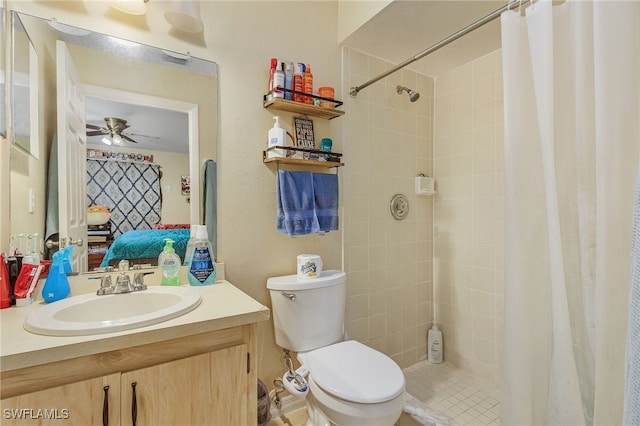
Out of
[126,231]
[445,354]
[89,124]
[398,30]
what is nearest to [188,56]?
[89,124]

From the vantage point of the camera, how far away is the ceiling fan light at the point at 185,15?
4.16ft

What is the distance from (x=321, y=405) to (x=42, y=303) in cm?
106

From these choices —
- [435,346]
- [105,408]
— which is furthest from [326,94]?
[435,346]

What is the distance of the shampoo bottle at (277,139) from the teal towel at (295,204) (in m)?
0.09

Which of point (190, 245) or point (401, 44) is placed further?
point (401, 44)

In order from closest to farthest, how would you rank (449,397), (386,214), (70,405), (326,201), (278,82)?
(70,405) < (278,82) < (326,201) < (449,397) < (386,214)

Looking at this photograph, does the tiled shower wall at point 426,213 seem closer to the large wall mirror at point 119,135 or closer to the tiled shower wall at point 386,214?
the tiled shower wall at point 386,214

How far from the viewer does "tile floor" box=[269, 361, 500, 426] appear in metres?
1.60

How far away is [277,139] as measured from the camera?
59.5 inches

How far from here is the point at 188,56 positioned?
139 centimetres

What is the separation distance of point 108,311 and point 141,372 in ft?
1.23

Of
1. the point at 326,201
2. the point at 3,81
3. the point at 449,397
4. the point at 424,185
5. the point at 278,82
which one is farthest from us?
the point at 424,185

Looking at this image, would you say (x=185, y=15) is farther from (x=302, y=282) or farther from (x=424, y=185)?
(x=424, y=185)

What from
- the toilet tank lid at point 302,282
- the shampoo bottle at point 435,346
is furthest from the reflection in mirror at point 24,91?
the shampoo bottle at point 435,346
